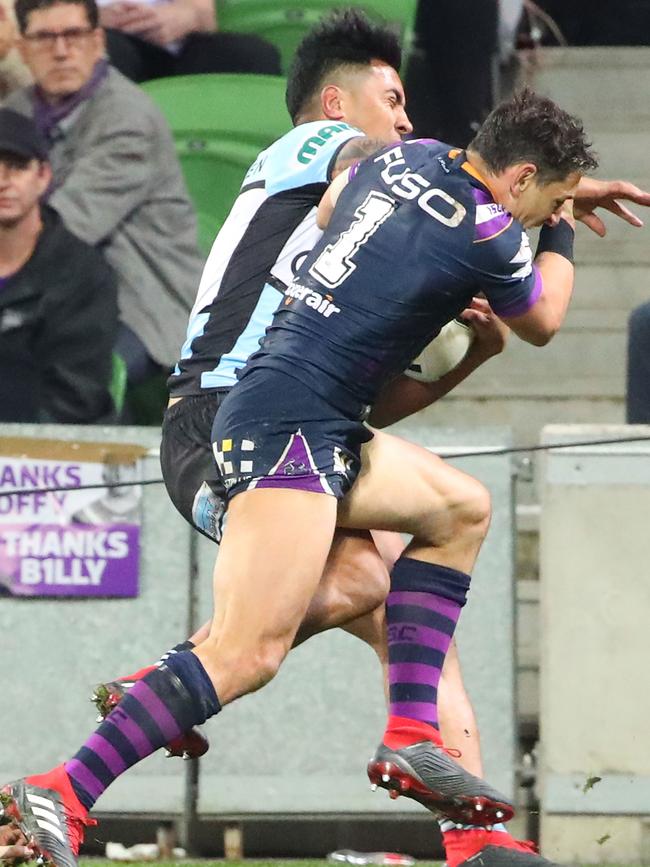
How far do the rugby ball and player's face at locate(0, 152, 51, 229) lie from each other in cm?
275

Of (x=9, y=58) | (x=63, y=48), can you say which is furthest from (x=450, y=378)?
(x=9, y=58)

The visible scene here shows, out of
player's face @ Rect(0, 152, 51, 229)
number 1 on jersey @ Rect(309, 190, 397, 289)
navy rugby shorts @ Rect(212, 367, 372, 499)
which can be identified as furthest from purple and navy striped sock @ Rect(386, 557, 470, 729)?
player's face @ Rect(0, 152, 51, 229)

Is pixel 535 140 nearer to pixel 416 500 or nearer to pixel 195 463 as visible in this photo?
pixel 416 500

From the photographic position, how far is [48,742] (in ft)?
21.6

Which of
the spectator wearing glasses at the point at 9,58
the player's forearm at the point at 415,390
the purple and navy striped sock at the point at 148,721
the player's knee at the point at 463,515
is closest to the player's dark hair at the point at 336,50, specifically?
the player's forearm at the point at 415,390

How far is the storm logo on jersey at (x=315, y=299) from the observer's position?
4660 mm

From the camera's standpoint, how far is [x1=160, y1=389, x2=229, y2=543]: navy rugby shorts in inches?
192

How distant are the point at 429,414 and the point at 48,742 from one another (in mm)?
2764

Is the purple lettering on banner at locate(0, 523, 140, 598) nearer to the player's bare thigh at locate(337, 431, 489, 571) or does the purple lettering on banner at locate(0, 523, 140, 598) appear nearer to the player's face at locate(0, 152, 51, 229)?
the player's face at locate(0, 152, 51, 229)

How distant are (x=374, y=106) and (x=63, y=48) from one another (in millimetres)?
3118

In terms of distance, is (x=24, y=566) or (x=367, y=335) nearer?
(x=367, y=335)

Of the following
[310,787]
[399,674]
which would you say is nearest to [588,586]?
[310,787]

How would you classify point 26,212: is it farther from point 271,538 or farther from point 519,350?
point 271,538

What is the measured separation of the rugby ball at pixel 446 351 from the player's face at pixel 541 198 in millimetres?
569
